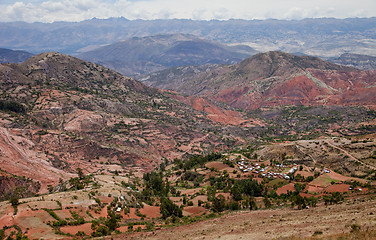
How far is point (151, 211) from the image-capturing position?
162 feet

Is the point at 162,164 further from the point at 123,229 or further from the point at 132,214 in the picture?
the point at 123,229

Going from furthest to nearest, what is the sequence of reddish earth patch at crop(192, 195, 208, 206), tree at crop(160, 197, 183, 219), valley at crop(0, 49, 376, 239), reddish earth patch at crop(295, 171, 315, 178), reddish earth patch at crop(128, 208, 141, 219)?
reddish earth patch at crop(295, 171, 315, 178) < reddish earth patch at crop(192, 195, 208, 206) < tree at crop(160, 197, 183, 219) < reddish earth patch at crop(128, 208, 141, 219) < valley at crop(0, 49, 376, 239)

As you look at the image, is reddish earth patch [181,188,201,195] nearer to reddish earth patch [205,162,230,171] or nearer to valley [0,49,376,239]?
valley [0,49,376,239]

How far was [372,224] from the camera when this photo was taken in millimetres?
24547

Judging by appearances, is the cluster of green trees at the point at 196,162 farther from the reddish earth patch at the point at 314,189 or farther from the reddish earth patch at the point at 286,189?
the reddish earth patch at the point at 314,189

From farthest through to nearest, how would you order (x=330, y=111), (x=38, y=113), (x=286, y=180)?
Result: (x=330, y=111), (x=38, y=113), (x=286, y=180)

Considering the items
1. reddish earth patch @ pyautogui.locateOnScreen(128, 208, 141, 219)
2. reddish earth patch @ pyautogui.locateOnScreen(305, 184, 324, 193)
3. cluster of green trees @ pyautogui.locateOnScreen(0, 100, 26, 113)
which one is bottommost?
reddish earth patch @ pyautogui.locateOnScreen(128, 208, 141, 219)

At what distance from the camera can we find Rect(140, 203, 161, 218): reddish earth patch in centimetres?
4745

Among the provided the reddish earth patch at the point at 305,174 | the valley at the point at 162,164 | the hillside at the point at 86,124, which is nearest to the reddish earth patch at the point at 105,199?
the valley at the point at 162,164

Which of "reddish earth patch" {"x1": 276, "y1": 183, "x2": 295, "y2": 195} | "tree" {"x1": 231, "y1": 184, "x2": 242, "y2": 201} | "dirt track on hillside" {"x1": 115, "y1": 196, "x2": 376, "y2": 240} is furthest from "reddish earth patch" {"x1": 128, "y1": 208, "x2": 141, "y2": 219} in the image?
"reddish earth patch" {"x1": 276, "y1": 183, "x2": 295, "y2": 195}

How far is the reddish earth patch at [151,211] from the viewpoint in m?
47.5

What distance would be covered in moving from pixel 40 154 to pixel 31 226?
135 ft

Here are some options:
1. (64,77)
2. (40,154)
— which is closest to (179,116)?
(64,77)

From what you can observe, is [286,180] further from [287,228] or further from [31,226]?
[31,226]
